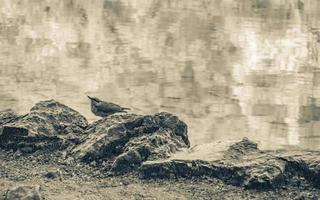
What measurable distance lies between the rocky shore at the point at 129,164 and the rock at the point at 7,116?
17 millimetres

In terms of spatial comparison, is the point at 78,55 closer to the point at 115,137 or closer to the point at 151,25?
the point at 151,25

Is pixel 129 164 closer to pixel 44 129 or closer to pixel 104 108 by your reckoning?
pixel 44 129

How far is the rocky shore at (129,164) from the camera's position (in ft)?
25.9

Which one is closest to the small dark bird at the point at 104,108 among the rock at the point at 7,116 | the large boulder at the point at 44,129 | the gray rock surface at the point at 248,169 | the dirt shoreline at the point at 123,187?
the large boulder at the point at 44,129

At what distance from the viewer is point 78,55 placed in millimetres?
14227

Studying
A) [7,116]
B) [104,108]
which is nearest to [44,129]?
[7,116]

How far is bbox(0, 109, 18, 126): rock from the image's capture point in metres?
9.41

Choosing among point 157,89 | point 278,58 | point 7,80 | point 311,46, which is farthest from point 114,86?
point 311,46

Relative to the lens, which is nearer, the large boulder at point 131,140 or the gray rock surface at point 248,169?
the gray rock surface at point 248,169

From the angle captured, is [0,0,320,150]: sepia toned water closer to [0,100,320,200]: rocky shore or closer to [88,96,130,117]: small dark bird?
[88,96,130,117]: small dark bird

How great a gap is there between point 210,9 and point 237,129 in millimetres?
11247

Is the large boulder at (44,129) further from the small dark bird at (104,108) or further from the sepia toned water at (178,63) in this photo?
the sepia toned water at (178,63)

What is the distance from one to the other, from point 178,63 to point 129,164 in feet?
19.9

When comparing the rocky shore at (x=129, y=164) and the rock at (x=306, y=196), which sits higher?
the rocky shore at (x=129, y=164)
